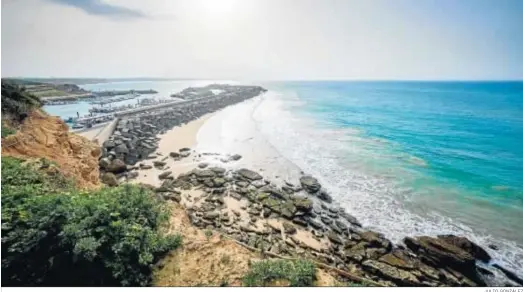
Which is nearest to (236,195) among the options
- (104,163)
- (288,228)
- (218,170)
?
(218,170)

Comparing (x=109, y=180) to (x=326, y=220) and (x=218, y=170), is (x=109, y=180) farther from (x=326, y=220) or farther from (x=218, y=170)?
(x=326, y=220)

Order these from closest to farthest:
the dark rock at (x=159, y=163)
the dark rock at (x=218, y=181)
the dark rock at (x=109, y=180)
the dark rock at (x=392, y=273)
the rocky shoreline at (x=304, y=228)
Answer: the dark rock at (x=392, y=273) < the rocky shoreline at (x=304, y=228) < the dark rock at (x=109, y=180) < the dark rock at (x=218, y=181) < the dark rock at (x=159, y=163)

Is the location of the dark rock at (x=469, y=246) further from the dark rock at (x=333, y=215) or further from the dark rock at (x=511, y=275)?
the dark rock at (x=333, y=215)

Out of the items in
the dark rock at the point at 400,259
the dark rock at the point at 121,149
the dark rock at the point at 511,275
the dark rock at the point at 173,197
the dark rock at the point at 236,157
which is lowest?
the dark rock at the point at 511,275

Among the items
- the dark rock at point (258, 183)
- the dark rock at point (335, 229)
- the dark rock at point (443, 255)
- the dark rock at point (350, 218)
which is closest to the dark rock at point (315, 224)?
the dark rock at point (335, 229)

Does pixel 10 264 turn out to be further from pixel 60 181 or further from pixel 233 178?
pixel 233 178

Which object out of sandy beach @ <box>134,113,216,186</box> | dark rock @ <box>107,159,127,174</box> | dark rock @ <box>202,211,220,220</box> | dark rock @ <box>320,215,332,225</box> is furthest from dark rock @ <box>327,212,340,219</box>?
dark rock @ <box>107,159,127,174</box>

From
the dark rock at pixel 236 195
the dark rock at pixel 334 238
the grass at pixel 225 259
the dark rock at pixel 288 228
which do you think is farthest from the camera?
the dark rock at pixel 236 195
